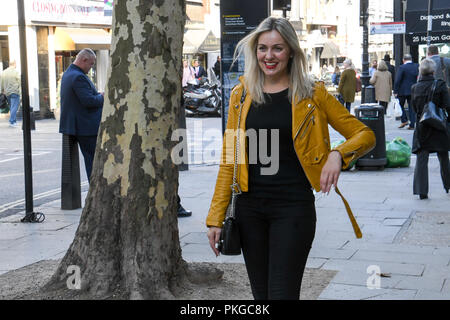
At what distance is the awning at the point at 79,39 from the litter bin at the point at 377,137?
17.6 m

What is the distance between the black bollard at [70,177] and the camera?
911cm

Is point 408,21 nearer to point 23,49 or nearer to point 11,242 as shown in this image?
point 23,49

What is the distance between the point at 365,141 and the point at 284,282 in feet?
2.51

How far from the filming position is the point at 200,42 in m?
36.2

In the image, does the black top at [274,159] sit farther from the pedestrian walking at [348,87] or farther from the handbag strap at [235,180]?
the pedestrian walking at [348,87]

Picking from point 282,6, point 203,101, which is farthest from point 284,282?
point 203,101

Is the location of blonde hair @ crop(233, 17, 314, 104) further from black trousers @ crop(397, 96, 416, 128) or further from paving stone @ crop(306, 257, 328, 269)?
black trousers @ crop(397, 96, 416, 128)

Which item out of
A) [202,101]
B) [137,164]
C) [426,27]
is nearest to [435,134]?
[137,164]

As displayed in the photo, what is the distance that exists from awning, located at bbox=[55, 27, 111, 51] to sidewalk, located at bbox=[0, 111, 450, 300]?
1795 cm

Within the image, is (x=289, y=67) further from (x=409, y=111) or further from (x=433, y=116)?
(x=409, y=111)

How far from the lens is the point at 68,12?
28203 mm

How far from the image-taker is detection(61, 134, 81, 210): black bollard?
9.11 m

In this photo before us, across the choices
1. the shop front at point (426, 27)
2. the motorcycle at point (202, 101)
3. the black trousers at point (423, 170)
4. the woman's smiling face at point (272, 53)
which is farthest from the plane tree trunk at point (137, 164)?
the motorcycle at point (202, 101)

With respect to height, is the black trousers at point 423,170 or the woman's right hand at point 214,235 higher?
the woman's right hand at point 214,235
